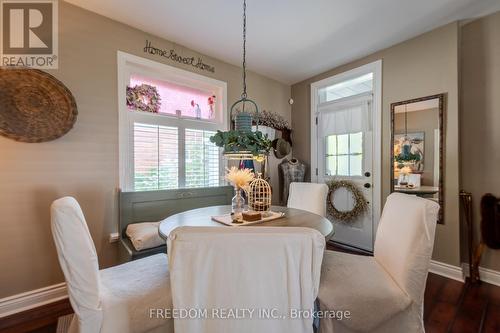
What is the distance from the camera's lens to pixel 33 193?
1922 mm

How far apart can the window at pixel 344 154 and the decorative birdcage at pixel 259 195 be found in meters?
1.93

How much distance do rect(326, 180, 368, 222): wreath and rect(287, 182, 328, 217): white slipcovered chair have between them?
109cm

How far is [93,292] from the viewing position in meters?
1.08

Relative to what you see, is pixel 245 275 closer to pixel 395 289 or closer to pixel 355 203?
pixel 395 289

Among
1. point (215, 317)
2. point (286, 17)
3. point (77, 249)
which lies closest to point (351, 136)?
point (286, 17)

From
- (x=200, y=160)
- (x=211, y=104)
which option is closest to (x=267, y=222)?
(x=200, y=160)

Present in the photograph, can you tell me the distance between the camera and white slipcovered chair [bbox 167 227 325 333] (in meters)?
0.87

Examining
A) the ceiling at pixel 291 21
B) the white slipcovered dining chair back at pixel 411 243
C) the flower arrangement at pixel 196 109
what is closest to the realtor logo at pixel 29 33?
the ceiling at pixel 291 21

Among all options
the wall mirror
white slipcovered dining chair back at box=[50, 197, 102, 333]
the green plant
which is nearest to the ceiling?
the wall mirror

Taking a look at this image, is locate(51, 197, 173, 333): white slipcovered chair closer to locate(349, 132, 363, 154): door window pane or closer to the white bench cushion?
the white bench cushion

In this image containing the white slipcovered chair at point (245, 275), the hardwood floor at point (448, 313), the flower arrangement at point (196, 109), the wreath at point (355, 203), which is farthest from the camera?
the wreath at point (355, 203)

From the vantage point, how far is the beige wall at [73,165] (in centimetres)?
185

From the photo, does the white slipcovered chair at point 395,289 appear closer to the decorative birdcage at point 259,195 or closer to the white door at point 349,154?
the decorative birdcage at point 259,195

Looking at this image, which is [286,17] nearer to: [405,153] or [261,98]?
[261,98]
